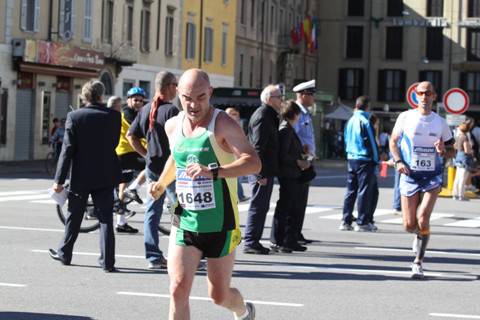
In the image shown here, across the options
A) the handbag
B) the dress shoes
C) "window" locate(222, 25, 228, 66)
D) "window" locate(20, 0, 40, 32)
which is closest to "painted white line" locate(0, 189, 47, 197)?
the handbag

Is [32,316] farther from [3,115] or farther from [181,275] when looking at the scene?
[3,115]

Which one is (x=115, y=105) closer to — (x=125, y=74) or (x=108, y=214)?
(x=108, y=214)

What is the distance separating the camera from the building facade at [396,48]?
3265 inches

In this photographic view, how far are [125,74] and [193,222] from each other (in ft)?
136

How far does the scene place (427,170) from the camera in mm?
11930

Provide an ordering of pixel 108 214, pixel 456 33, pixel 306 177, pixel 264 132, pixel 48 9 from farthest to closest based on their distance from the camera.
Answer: pixel 456 33 < pixel 48 9 < pixel 306 177 < pixel 264 132 < pixel 108 214

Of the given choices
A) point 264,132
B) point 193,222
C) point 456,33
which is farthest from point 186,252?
point 456,33

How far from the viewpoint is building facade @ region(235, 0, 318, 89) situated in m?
64.4

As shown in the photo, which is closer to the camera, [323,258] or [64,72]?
[323,258]

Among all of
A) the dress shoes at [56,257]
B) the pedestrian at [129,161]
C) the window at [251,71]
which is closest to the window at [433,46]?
the window at [251,71]

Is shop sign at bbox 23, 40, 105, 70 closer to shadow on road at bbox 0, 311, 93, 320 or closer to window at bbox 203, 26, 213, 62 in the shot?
window at bbox 203, 26, 213, 62

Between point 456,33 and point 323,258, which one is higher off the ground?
point 456,33

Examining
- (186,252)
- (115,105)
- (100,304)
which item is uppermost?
(115,105)

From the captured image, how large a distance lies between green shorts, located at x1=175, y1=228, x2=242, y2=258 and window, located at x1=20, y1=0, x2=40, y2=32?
34024 millimetres
